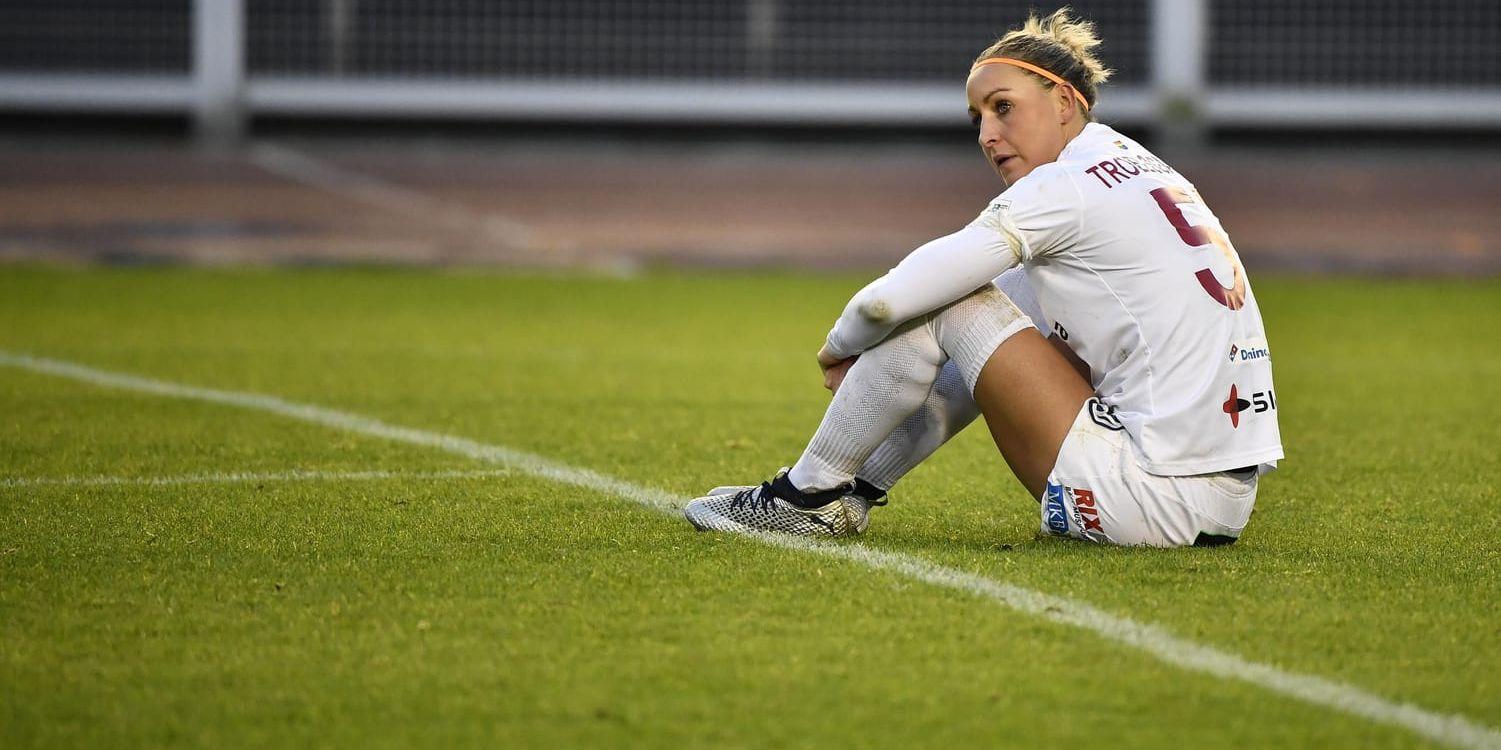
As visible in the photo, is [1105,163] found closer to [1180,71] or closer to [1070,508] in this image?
[1070,508]

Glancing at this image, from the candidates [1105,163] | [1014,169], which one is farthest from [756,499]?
[1105,163]

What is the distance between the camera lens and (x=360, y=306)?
970 centimetres

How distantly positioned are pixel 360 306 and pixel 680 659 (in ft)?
23.4

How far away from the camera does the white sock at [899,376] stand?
368 cm

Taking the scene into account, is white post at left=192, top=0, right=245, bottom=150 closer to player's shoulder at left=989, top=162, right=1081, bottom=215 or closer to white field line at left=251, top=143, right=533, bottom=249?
white field line at left=251, top=143, right=533, bottom=249

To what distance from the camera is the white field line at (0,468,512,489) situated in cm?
455

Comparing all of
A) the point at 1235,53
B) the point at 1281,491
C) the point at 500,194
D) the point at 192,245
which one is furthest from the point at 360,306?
the point at 1235,53

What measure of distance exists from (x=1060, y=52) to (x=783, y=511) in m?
1.14

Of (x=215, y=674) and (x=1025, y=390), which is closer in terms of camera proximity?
(x=215, y=674)

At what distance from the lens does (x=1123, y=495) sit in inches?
145

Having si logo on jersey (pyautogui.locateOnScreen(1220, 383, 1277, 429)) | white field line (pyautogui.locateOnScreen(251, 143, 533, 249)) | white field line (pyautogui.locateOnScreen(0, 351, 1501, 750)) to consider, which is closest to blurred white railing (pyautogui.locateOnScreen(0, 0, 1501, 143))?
white field line (pyautogui.locateOnScreen(251, 143, 533, 249))

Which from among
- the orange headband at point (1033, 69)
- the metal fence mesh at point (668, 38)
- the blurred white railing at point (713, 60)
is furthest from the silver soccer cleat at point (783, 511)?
the metal fence mesh at point (668, 38)

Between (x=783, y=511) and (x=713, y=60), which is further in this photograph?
(x=713, y=60)

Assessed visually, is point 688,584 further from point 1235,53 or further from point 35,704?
point 1235,53
